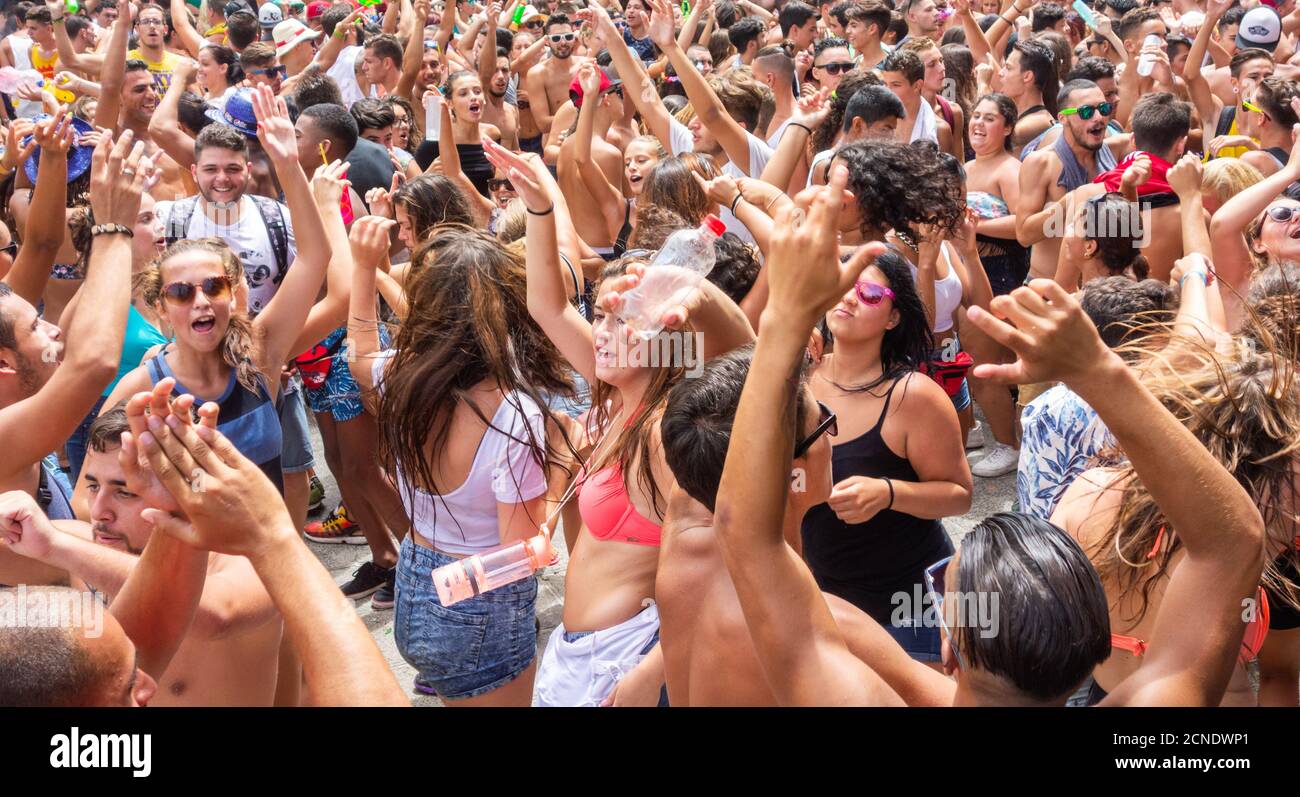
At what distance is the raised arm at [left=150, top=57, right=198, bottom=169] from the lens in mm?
6520

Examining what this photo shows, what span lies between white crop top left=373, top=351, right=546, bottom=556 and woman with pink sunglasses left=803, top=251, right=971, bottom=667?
0.85 meters

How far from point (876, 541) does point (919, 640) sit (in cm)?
30

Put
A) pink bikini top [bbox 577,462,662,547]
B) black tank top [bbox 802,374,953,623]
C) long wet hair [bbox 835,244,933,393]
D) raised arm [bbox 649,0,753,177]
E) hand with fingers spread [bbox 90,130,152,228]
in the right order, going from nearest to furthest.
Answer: pink bikini top [bbox 577,462,662,547] → hand with fingers spread [bbox 90,130,152,228] → black tank top [bbox 802,374,953,623] → long wet hair [bbox 835,244,933,393] → raised arm [bbox 649,0,753,177]

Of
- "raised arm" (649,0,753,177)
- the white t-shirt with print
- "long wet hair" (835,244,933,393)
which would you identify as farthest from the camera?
"raised arm" (649,0,753,177)

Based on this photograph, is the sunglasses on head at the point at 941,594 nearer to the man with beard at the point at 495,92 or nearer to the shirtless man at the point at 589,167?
the shirtless man at the point at 589,167

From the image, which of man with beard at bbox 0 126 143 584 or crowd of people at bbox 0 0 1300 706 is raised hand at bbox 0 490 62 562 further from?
man with beard at bbox 0 126 143 584

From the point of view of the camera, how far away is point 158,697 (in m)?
2.63

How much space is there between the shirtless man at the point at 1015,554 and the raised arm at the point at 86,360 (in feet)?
5.40

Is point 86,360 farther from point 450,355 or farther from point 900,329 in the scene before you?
point 900,329

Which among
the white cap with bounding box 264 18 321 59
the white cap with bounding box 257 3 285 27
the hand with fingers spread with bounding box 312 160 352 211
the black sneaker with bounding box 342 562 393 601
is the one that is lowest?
the black sneaker with bounding box 342 562 393 601

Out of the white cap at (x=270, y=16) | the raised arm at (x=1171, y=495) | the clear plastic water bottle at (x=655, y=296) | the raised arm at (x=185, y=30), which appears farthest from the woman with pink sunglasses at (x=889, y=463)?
the white cap at (x=270, y=16)

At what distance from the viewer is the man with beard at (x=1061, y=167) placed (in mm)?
5660

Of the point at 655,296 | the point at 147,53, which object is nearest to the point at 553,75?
the point at 147,53

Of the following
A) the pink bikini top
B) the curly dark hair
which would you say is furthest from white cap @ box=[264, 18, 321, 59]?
the pink bikini top
